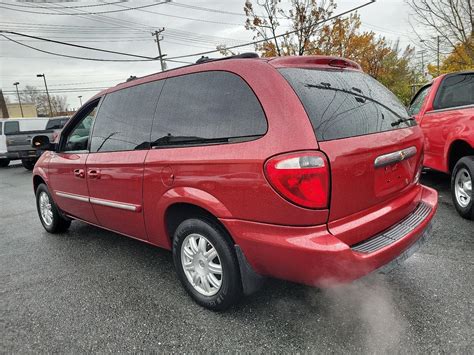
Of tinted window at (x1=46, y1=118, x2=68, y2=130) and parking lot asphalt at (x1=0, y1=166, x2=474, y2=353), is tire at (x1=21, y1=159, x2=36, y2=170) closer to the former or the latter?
tinted window at (x1=46, y1=118, x2=68, y2=130)

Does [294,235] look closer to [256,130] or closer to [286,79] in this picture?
[256,130]

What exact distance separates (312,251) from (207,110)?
1154mm

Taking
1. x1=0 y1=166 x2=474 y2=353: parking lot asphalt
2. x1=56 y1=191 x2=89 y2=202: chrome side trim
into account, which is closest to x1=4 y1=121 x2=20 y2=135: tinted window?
x1=56 y1=191 x2=89 y2=202: chrome side trim

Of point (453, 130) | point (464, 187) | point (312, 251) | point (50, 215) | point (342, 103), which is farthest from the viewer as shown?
point (50, 215)

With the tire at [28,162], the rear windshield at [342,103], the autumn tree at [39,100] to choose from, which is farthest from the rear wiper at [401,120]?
the autumn tree at [39,100]

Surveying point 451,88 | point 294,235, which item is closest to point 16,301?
point 294,235

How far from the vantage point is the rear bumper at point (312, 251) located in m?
1.94

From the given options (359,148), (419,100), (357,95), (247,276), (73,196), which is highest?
A: (357,95)

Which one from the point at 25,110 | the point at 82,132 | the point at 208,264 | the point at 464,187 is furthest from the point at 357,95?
A: the point at 25,110

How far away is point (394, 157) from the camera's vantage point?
7.68 feet

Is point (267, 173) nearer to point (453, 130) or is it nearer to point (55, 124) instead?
point (453, 130)

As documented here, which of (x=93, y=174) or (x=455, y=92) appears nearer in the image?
(x=93, y=174)

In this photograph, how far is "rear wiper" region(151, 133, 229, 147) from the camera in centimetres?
231

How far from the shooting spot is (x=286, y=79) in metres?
2.16
